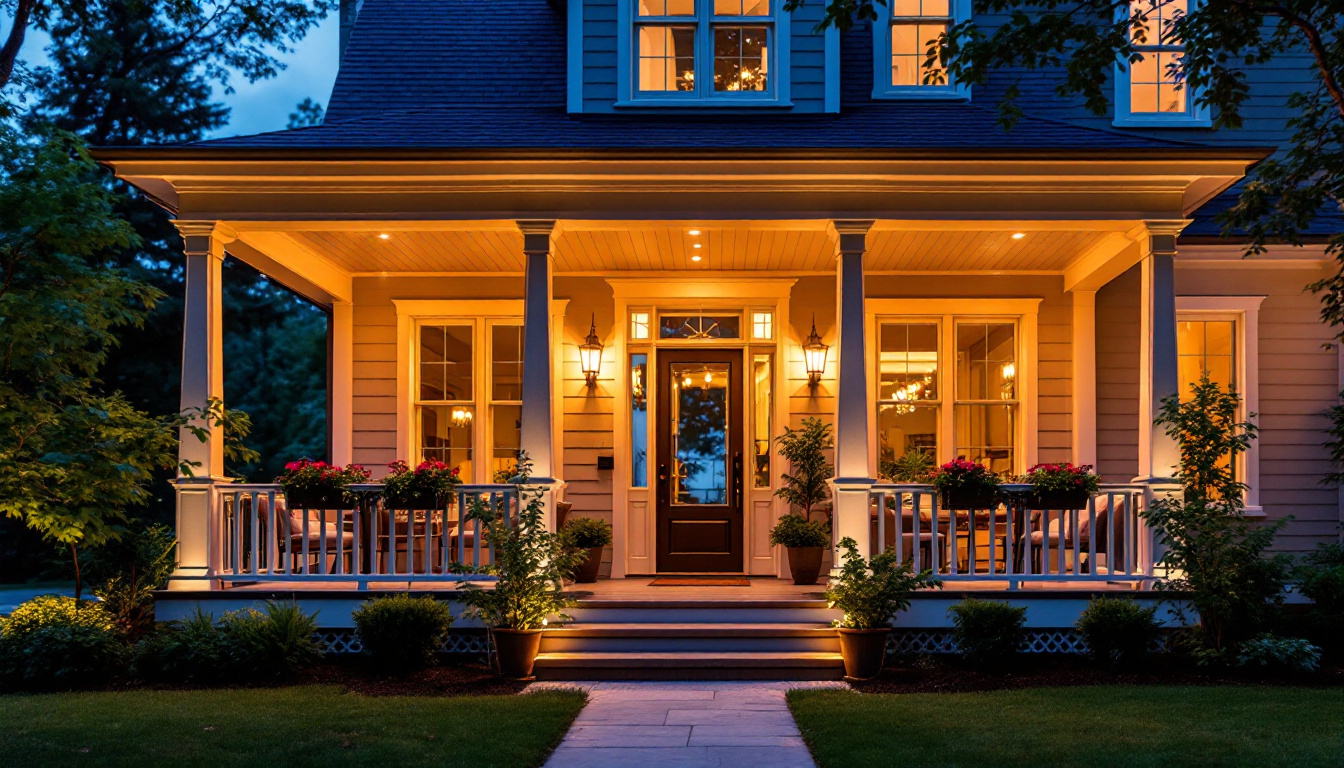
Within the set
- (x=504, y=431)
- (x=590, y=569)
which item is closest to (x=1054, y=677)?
(x=590, y=569)

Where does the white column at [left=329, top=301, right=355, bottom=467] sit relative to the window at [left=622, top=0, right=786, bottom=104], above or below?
below

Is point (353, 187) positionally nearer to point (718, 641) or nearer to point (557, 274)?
point (557, 274)

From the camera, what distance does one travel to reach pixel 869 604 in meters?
7.43

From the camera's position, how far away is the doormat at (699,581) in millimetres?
9532

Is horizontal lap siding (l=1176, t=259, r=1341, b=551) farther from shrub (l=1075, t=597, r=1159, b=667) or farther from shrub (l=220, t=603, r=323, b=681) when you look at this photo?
shrub (l=220, t=603, r=323, b=681)

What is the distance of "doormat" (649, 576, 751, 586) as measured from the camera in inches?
375

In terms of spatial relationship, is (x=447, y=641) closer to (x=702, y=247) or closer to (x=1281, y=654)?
(x=702, y=247)

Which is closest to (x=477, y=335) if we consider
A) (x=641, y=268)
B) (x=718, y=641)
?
(x=641, y=268)

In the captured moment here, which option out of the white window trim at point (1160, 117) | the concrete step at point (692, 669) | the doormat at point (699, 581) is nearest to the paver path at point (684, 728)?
the concrete step at point (692, 669)

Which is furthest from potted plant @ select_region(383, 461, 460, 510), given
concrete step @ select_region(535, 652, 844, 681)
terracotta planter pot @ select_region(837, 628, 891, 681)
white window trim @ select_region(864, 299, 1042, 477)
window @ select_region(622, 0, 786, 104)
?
white window trim @ select_region(864, 299, 1042, 477)

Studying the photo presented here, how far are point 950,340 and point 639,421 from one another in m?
3.08

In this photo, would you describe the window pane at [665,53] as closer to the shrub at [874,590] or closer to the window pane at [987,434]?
the window pane at [987,434]

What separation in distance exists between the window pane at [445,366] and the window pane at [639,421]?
1591mm

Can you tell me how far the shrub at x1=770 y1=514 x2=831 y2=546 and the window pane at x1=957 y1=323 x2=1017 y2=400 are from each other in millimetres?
2244
